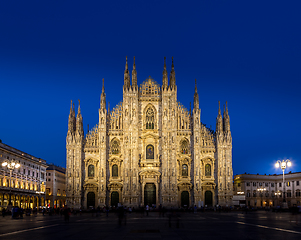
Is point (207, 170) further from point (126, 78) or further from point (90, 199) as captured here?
point (126, 78)

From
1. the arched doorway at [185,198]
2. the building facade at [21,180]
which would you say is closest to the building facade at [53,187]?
the building facade at [21,180]

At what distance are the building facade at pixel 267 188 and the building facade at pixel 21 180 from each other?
181 feet

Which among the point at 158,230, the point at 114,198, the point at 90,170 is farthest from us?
the point at 90,170

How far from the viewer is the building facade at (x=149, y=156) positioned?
71500 millimetres

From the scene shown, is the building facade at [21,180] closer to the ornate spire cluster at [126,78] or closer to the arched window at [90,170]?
the arched window at [90,170]

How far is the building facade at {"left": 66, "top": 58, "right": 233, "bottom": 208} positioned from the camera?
71.5 meters

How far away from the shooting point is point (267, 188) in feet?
404

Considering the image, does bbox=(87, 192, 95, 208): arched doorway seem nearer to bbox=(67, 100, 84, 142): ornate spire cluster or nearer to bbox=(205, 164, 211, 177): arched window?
bbox=(67, 100, 84, 142): ornate spire cluster

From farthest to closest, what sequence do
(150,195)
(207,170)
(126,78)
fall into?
(126,78) → (207,170) → (150,195)

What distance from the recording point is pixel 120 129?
241 ft

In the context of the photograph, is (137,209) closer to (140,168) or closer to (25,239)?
(140,168)

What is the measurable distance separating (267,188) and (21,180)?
75.1 m

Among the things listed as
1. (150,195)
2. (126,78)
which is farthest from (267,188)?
(126,78)

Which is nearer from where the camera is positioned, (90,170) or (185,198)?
(185,198)
